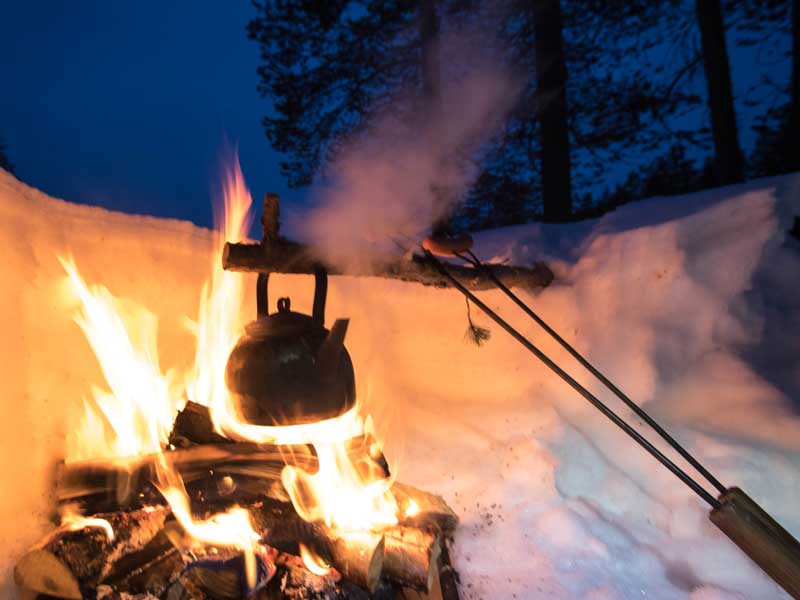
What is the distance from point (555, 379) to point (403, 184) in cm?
170

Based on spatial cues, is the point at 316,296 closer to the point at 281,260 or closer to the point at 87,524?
the point at 281,260

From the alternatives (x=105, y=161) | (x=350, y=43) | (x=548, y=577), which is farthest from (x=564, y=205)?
(x=105, y=161)

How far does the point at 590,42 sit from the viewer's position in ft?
24.4

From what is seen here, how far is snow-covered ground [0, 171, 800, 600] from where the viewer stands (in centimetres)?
227

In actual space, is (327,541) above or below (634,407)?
below

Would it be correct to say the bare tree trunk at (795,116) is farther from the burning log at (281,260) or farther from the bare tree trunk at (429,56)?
the burning log at (281,260)

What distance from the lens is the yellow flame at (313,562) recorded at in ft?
6.84

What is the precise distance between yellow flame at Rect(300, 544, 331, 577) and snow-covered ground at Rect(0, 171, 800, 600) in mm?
722

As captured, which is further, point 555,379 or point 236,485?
point 555,379

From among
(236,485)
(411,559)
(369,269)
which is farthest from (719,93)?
(236,485)

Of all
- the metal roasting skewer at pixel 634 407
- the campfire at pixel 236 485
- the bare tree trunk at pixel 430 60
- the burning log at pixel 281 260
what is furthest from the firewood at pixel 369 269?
the bare tree trunk at pixel 430 60

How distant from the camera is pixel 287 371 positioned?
181cm

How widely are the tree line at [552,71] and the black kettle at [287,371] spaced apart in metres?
5.15

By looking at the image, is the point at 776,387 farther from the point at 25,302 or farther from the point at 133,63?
the point at 133,63
